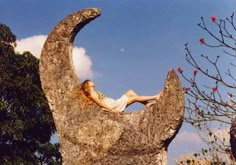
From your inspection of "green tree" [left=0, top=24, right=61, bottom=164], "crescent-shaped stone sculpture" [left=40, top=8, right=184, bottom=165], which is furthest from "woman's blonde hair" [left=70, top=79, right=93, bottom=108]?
"green tree" [left=0, top=24, right=61, bottom=164]

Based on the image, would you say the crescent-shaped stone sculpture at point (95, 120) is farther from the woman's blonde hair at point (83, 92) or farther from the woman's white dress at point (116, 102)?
the woman's white dress at point (116, 102)

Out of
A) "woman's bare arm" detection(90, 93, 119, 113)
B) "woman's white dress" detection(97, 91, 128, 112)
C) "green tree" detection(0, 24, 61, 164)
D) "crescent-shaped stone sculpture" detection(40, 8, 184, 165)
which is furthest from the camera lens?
"green tree" detection(0, 24, 61, 164)

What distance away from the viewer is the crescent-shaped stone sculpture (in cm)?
734

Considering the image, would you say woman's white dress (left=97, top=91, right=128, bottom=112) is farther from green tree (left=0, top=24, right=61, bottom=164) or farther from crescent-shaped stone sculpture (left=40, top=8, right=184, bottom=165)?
green tree (left=0, top=24, right=61, bottom=164)

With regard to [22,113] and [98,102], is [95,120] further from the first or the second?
[22,113]

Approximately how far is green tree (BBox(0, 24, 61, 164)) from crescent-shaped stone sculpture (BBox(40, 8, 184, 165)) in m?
8.88

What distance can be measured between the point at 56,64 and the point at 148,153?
200 centimetres

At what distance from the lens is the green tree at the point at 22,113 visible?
17.0m

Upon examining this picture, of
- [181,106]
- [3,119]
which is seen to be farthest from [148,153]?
[3,119]

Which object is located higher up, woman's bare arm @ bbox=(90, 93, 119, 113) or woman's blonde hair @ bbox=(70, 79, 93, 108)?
woman's blonde hair @ bbox=(70, 79, 93, 108)

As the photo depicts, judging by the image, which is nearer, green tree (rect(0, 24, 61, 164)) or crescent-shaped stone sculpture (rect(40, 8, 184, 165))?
crescent-shaped stone sculpture (rect(40, 8, 184, 165))

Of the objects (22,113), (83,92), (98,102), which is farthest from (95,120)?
(22,113)

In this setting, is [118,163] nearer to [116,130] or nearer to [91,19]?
[116,130]

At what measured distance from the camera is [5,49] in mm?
18156
